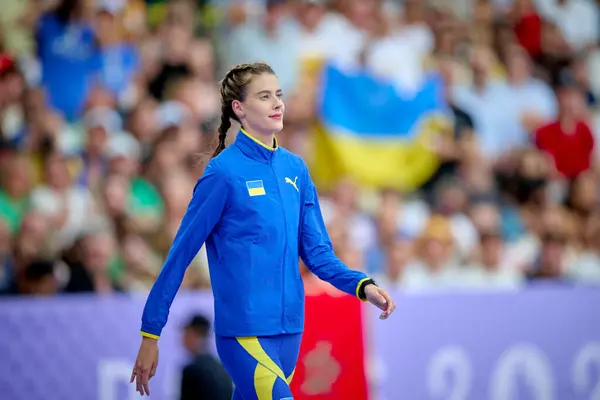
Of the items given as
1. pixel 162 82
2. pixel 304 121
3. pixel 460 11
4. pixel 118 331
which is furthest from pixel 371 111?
pixel 118 331

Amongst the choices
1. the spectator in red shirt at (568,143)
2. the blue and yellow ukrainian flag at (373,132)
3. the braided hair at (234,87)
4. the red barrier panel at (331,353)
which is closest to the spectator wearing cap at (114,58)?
the blue and yellow ukrainian flag at (373,132)

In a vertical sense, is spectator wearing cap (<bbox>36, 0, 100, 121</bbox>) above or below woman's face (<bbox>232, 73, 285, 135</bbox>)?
above

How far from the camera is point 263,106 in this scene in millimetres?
4637

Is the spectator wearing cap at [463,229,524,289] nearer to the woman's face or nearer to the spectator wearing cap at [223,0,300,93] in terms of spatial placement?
the spectator wearing cap at [223,0,300,93]

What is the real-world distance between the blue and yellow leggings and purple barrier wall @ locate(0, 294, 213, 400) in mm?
3321

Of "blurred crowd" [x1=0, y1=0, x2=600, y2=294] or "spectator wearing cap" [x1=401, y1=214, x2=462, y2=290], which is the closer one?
"blurred crowd" [x1=0, y1=0, x2=600, y2=294]

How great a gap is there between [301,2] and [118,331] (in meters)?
5.17

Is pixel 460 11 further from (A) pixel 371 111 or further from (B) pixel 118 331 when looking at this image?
(B) pixel 118 331

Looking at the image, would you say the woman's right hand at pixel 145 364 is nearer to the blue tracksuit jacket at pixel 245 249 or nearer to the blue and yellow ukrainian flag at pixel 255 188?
the blue tracksuit jacket at pixel 245 249

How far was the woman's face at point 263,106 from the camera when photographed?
4.64 metres

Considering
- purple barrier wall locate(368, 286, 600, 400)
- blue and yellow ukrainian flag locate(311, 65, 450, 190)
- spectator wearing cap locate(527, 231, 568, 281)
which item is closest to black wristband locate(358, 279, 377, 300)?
purple barrier wall locate(368, 286, 600, 400)

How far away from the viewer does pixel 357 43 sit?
37.8ft

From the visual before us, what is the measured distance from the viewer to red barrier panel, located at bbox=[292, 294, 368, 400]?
7094 millimetres

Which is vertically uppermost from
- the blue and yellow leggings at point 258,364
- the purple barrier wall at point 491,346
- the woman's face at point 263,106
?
the woman's face at point 263,106
